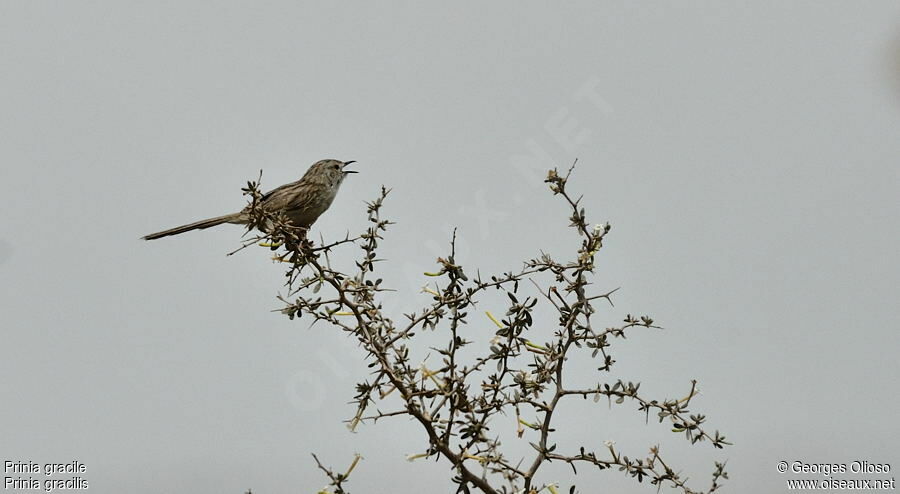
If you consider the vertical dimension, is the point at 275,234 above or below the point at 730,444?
A: above

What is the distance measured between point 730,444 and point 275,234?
2.16 m

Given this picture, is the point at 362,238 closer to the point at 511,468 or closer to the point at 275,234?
the point at 275,234

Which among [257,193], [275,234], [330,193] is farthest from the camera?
[330,193]

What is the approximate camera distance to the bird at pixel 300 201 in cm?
682

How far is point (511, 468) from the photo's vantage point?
3.04 meters

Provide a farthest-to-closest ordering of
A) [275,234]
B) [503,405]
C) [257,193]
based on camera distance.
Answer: [275,234] < [257,193] < [503,405]

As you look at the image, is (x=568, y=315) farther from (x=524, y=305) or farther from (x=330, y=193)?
(x=330, y=193)

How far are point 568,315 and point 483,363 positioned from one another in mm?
443

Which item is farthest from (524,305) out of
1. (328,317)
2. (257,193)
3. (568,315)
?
(257,193)

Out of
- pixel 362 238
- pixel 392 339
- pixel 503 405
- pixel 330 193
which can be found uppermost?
pixel 330 193

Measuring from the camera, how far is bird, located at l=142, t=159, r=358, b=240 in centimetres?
682

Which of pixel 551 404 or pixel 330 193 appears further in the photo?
pixel 330 193

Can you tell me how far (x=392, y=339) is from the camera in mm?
3434

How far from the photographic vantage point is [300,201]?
22.4ft
